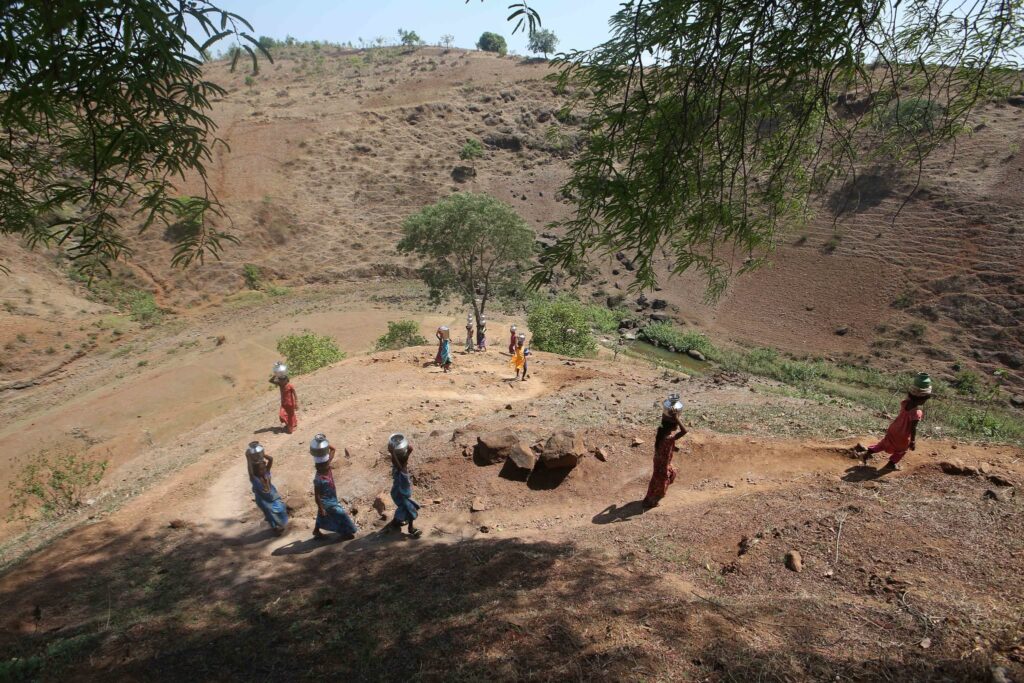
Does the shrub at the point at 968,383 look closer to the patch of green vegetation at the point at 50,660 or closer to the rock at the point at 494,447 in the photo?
the rock at the point at 494,447

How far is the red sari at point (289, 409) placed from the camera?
891 centimetres

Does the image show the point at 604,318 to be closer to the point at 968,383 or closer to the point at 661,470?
the point at 968,383

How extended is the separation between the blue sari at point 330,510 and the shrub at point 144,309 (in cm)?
Result: 2272

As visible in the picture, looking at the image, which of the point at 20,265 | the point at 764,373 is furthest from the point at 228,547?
the point at 20,265

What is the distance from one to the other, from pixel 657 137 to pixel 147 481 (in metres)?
9.26

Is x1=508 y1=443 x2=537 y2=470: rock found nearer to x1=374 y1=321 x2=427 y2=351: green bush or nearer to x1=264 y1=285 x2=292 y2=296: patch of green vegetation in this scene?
x1=374 y1=321 x2=427 y2=351: green bush

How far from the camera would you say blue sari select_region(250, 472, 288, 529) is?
5934mm

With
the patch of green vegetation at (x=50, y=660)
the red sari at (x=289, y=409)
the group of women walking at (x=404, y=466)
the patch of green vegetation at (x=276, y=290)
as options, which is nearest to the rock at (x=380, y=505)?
the group of women walking at (x=404, y=466)

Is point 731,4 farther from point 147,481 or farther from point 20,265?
point 20,265

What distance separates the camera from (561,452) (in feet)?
21.6

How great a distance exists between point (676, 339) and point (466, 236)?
1241 centimetres

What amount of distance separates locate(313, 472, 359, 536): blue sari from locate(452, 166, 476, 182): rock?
3607cm

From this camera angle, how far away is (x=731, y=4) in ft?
10.0

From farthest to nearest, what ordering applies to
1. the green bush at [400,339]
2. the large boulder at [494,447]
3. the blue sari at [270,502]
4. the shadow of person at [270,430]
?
the green bush at [400,339] → the shadow of person at [270,430] → the large boulder at [494,447] → the blue sari at [270,502]
